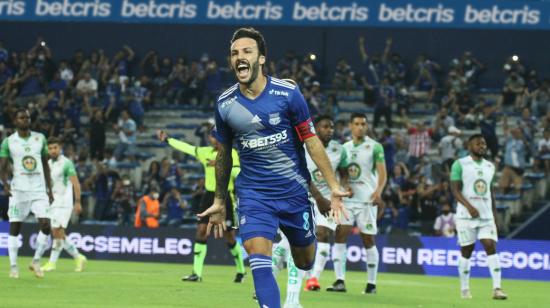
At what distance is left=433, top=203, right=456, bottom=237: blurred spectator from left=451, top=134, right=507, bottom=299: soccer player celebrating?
967cm

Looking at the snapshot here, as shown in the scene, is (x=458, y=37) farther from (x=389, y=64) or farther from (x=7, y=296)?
(x=7, y=296)

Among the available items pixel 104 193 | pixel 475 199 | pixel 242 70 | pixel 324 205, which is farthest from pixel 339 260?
pixel 104 193

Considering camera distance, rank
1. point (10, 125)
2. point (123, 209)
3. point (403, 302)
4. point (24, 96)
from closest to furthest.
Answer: point (403, 302), point (123, 209), point (10, 125), point (24, 96)

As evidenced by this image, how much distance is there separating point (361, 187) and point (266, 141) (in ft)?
26.4

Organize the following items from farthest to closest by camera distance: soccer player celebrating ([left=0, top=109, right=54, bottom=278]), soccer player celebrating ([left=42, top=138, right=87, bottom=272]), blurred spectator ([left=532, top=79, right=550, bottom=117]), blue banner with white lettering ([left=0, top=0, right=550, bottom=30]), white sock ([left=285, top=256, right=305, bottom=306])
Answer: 1. blurred spectator ([left=532, top=79, right=550, bottom=117])
2. blue banner with white lettering ([left=0, top=0, right=550, bottom=30])
3. soccer player celebrating ([left=42, top=138, right=87, bottom=272])
4. soccer player celebrating ([left=0, top=109, right=54, bottom=278])
5. white sock ([left=285, top=256, right=305, bottom=306])

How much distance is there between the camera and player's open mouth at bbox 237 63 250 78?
1016 cm

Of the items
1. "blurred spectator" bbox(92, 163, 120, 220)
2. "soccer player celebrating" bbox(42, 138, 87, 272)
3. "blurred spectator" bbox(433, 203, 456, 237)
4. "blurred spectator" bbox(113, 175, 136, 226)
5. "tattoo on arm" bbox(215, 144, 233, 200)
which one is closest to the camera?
"tattoo on arm" bbox(215, 144, 233, 200)

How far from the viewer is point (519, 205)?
31.0 metres

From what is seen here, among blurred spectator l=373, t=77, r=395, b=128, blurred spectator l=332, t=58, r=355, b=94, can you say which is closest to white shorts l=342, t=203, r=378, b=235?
blurred spectator l=373, t=77, r=395, b=128

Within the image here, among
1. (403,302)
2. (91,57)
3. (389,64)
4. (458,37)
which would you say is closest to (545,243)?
(403,302)

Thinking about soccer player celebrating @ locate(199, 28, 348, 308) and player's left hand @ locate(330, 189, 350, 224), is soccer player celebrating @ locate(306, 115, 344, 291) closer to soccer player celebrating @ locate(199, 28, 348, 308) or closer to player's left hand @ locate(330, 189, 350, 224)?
soccer player celebrating @ locate(199, 28, 348, 308)

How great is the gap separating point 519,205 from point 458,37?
927 cm

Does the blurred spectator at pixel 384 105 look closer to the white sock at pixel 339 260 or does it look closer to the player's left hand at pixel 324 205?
the white sock at pixel 339 260

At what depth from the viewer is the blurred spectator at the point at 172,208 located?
30.9m
